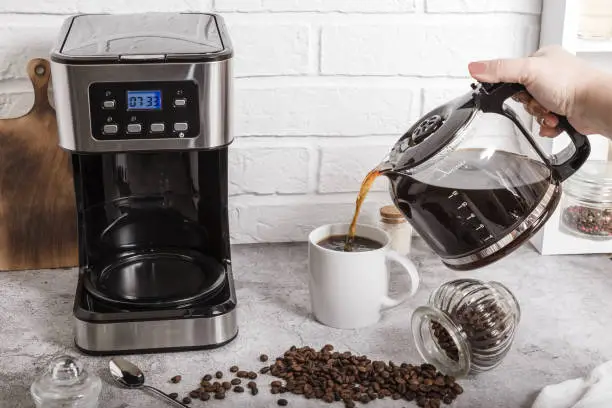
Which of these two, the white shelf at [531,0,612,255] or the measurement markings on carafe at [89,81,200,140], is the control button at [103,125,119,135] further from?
the white shelf at [531,0,612,255]

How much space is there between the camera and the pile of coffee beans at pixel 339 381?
37.7 inches

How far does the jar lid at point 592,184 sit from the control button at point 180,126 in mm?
587

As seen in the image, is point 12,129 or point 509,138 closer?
point 509,138

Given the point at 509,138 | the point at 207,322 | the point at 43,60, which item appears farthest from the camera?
the point at 43,60

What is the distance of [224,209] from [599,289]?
0.54m

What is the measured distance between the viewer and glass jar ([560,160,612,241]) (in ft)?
4.11

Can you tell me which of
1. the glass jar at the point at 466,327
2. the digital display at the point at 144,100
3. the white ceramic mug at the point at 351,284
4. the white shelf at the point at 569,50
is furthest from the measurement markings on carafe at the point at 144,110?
Result: the white shelf at the point at 569,50

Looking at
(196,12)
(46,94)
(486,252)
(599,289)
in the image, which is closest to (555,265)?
(599,289)

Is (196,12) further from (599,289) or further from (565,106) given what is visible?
(599,289)

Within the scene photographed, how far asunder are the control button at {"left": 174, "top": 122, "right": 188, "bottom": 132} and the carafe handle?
0.33 metres

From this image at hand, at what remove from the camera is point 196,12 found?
1.23 m

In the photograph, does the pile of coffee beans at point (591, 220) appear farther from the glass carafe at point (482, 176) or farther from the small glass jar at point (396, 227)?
the glass carafe at point (482, 176)

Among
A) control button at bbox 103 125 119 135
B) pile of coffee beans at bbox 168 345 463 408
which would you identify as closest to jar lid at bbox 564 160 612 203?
pile of coffee beans at bbox 168 345 463 408

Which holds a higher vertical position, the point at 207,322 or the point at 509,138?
the point at 509,138
